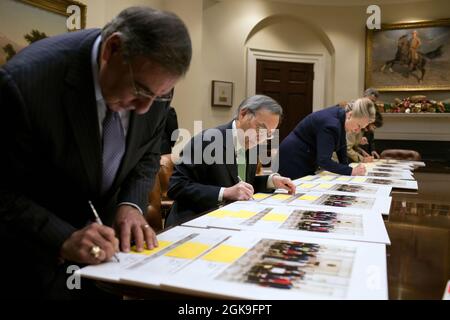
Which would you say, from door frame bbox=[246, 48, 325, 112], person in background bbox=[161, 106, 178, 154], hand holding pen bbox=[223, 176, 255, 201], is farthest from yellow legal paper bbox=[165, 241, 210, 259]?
door frame bbox=[246, 48, 325, 112]

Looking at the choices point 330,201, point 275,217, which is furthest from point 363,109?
point 275,217

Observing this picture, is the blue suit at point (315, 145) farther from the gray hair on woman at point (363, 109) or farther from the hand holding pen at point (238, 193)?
the hand holding pen at point (238, 193)

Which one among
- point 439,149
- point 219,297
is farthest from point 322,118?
point 439,149

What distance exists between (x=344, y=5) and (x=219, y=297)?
8.69 metres

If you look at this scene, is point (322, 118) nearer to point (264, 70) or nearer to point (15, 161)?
point (15, 161)

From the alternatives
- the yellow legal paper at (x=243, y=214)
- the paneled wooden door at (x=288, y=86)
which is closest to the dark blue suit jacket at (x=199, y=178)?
the yellow legal paper at (x=243, y=214)

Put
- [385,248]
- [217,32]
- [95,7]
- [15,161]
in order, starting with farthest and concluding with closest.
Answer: [217,32]
[95,7]
[385,248]
[15,161]

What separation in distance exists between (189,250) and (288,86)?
7.78 meters

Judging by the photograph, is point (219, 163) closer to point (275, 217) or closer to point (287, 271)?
point (275, 217)

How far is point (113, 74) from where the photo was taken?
3.69 ft

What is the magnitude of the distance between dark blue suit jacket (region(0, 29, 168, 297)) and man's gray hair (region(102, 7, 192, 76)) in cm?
18

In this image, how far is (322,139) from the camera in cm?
351

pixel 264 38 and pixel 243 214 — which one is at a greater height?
pixel 264 38

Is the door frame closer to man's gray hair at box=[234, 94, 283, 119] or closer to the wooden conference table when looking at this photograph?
man's gray hair at box=[234, 94, 283, 119]
